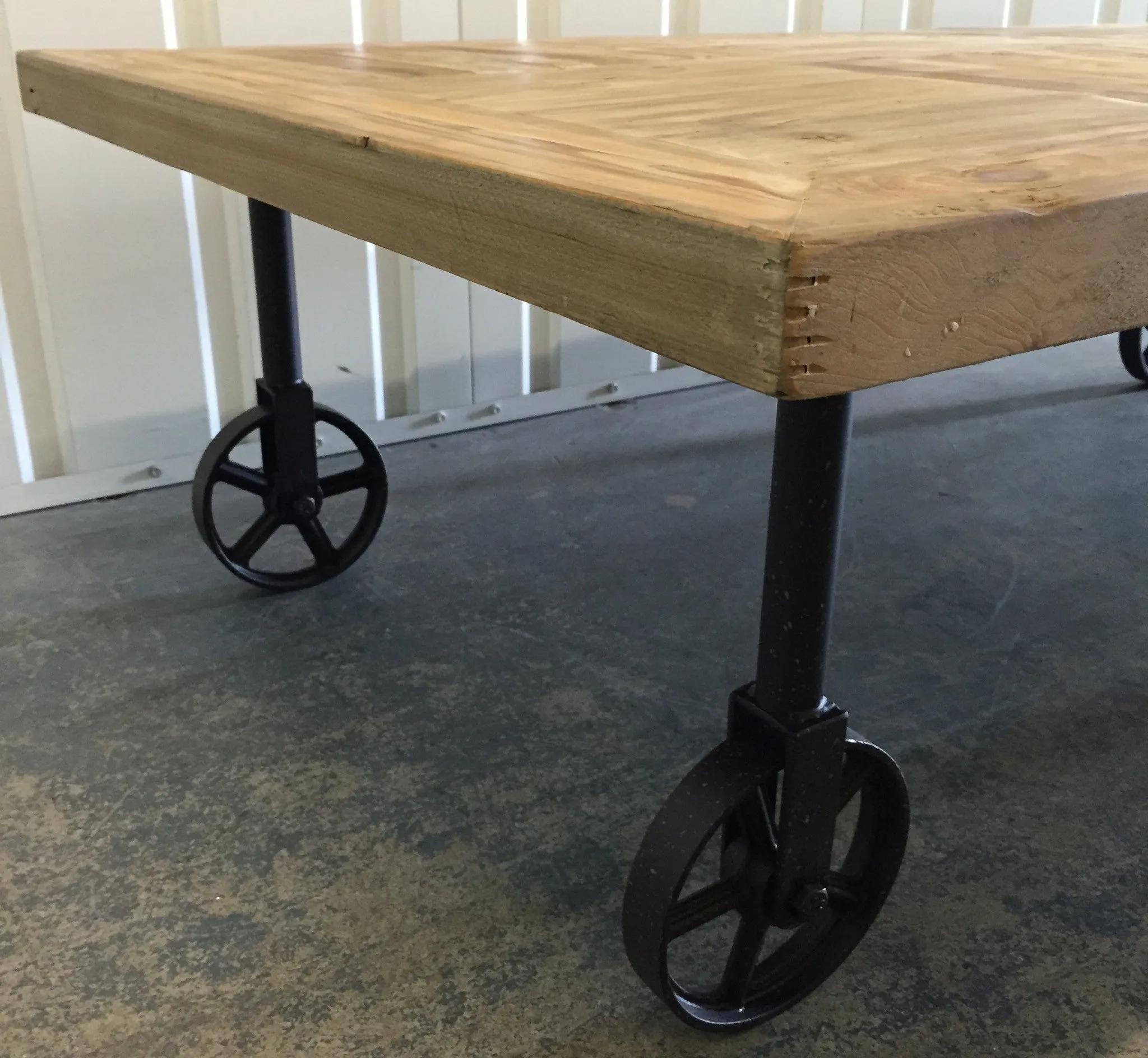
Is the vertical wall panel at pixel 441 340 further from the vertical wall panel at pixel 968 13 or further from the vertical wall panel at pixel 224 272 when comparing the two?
the vertical wall panel at pixel 968 13

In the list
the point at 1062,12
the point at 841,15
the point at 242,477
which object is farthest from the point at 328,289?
the point at 1062,12

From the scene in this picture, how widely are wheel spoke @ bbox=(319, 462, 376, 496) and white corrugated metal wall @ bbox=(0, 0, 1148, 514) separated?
0.44 m

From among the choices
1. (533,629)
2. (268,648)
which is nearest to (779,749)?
(533,629)

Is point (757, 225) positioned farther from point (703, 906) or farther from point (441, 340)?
point (441, 340)

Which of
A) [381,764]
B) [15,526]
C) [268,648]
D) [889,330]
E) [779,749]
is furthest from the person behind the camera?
[15,526]

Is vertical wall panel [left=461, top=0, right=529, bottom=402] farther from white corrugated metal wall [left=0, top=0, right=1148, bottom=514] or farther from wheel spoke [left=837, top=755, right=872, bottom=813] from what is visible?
wheel spoke [left=837, top=755, right=872, bottom=813]

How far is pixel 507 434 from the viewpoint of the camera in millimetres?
2033

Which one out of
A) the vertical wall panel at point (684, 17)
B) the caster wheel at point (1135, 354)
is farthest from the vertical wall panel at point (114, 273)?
the caster wheel at point (1135, 354)

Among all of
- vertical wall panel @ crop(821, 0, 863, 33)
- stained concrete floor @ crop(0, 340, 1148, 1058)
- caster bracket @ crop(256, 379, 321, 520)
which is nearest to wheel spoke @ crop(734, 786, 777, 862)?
stained concrete floor @ crop(0, 340, 1148, 1058)

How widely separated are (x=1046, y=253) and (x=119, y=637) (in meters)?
1.17

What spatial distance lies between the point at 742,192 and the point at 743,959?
56 cm

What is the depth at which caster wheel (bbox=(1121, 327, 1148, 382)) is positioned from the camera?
7.19 ft

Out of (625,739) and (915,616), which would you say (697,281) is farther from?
(915,616)

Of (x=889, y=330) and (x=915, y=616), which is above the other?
(x=889, y=330)
